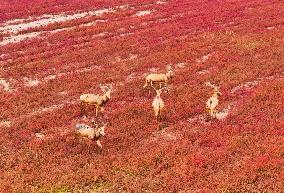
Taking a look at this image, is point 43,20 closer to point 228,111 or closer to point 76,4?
point 76,4

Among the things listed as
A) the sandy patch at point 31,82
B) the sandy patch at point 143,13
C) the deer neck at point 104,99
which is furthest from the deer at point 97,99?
the sandy patch at point 143,13

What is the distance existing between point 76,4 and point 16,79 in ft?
71.3

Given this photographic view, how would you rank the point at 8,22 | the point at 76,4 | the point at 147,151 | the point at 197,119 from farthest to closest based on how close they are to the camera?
the point at 76,4 → the point at 8,22 → the point at 197,119 → the point at 147,151

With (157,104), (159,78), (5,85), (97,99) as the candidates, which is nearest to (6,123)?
(97,99)

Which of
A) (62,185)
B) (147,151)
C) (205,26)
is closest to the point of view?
(62,185)

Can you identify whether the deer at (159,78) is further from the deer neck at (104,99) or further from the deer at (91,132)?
the deer at (91,132)

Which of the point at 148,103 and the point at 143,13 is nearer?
the point at 148,103

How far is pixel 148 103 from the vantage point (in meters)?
25.0

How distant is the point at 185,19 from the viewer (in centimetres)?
4184

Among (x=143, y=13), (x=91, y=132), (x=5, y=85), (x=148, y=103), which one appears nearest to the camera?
(x=91, y=132)

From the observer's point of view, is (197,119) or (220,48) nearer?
(197,119)

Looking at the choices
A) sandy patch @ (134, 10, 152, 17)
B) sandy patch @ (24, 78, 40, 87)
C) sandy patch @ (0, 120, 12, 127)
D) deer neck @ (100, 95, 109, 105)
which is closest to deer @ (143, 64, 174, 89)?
deer neck @ (100, 95, 109, 105)

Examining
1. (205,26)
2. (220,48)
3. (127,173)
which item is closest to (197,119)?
(127,173)

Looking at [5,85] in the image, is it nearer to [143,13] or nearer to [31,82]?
[31,82]
